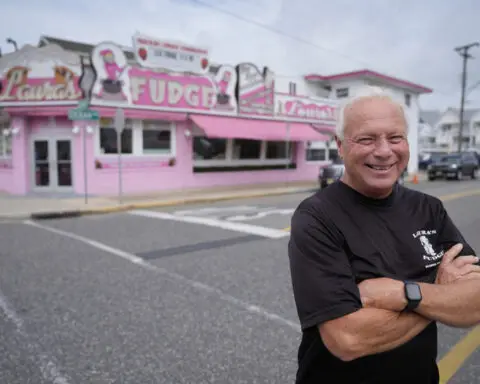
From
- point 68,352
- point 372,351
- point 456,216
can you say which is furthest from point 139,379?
point 456,216

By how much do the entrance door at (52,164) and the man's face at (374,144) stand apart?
47.4 ft

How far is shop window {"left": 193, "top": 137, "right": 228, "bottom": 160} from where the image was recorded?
17453 mm

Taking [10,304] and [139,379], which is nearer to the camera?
[139,379]

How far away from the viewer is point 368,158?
1.59 metres

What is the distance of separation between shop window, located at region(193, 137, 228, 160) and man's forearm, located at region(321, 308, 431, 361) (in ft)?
53.3

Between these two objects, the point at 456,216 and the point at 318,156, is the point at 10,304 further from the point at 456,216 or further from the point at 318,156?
the point at 318,156

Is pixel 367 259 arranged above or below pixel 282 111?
below

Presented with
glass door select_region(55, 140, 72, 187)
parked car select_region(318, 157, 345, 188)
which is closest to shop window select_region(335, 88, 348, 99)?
parked car select_region(318, 157, 345, 188)

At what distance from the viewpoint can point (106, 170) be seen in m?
14.8

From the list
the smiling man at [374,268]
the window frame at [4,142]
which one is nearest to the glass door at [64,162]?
the window frame at [4,142]

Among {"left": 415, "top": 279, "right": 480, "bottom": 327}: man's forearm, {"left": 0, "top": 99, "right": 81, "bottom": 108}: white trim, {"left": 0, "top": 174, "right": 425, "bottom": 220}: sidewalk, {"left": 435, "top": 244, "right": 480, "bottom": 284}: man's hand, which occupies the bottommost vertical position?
{"left": 0, "top": 174, "right": 425, "bottom": 220}: sidewalk

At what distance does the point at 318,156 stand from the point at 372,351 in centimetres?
2212

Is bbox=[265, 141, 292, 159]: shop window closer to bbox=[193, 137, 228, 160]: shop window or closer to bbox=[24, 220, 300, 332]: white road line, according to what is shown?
bbox=[193, 137, 228, 160]: shop window

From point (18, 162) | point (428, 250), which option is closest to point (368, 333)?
point (428, 250)
